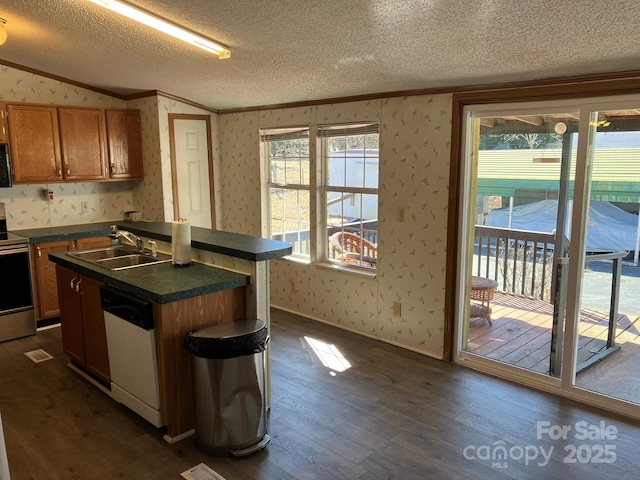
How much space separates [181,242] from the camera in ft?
10.6

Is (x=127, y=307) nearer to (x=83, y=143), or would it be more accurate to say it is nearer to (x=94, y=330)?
(x=94, y=330)

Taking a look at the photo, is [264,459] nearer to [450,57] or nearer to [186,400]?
[186,400]

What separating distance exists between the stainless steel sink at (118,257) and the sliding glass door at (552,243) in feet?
7.80

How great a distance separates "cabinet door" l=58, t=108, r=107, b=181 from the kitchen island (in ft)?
6.33

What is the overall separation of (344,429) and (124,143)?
158 inches

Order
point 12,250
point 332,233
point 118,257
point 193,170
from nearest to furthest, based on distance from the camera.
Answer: point 118,257, point 12,250, point 332,233, point 193,170

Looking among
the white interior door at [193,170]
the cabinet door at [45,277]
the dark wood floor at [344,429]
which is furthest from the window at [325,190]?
the cabinet door at [45,277]

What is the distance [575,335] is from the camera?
3.36 meters

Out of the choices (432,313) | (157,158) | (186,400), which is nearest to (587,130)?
(432,313)

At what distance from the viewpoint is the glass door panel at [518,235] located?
340cm

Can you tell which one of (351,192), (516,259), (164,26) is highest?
(164,26)

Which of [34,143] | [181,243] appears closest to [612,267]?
[181,243]

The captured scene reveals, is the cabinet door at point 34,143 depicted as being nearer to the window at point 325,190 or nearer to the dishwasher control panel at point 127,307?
the window at point 325,190

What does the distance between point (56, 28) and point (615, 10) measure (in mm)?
3603
